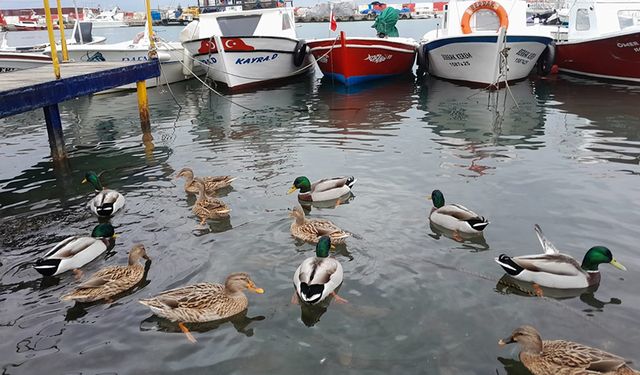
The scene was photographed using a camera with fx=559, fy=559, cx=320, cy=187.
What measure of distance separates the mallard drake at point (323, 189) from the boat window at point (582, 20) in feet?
58.5

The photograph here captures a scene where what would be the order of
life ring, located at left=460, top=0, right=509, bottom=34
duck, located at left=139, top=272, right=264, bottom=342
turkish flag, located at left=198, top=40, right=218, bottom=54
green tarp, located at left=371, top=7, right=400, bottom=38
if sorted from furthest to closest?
green tarp, located at left=371, top=7, right=400, bottom=38 < turkish flag, located at left=198, top=40, right=218, bottom=54 < life ring, located at left=460, top=0, right=509, bottom=34 < duck, located at left=139, top=272, right=264, bottom=342

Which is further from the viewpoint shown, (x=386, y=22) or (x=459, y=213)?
(x=386, y=22)

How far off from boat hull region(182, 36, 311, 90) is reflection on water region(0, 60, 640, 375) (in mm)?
5952

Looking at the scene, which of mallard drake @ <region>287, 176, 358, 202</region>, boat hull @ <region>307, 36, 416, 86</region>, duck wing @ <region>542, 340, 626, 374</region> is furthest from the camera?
boat hull @ <region>307, 36, 416, 86</region>

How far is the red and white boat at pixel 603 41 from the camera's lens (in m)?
20.1

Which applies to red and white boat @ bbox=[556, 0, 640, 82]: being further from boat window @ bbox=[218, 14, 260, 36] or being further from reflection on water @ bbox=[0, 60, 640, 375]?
boat window @ bbox=[218, 14, 260, 36]

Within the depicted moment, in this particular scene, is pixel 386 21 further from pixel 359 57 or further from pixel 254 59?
pixel 254 59

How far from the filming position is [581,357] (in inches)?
191

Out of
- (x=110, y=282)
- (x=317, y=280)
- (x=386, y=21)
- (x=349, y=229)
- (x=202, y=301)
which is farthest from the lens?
(x=386, y=21)

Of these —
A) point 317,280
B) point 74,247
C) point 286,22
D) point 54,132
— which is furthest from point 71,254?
point 286,22

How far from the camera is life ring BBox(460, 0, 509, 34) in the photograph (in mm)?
21938

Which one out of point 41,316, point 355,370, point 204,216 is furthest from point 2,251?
point 355,370

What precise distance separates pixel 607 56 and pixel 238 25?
14.9 meters

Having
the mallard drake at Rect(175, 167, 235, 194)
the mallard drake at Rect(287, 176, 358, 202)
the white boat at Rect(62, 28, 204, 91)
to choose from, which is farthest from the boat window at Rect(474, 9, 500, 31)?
the mallard drake at Rect(175, 167, 235, 194)
